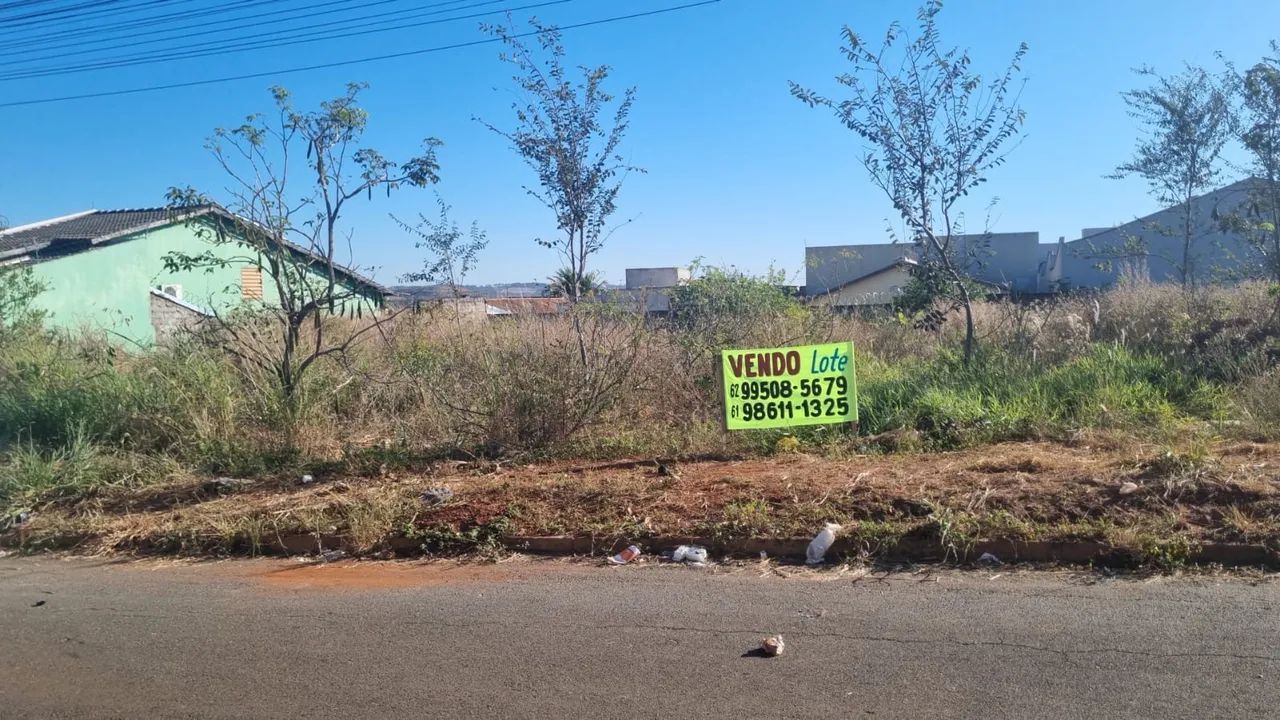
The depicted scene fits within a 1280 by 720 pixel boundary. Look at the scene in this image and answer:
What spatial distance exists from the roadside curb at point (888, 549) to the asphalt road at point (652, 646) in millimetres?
254

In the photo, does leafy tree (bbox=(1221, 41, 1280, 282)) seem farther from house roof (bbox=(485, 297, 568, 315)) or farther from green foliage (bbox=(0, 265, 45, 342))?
green foliage (bbox=(0, 265, 45, 342))

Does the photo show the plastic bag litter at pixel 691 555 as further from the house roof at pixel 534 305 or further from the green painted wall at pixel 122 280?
the green painted wall at pixel 122 280

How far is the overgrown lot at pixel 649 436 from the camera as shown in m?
6.78

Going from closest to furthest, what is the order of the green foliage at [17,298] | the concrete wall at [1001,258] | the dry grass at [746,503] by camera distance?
the dry grass at [746,503] < the green foliage at [17,298] < the concrete wall at [1001,258]

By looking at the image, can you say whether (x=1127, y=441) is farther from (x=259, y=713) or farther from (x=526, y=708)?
(x=259, y=713)

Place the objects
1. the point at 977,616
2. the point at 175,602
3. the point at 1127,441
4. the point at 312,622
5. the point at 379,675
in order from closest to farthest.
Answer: the point at 379,675 → the point at 977,616 → the point at 312,622 → the point at 175,602 → the point at 1127,441

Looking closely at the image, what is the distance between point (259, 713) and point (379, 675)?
593 mm

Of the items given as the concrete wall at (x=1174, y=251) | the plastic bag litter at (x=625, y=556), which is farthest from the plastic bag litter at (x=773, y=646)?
the concrete wall at (x=1174, y=251)

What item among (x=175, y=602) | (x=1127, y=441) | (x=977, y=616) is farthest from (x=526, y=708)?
(x=1127, y=441)

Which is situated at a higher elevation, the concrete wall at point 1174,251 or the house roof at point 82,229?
the house roof at point 82,229

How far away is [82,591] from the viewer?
21.5 ft

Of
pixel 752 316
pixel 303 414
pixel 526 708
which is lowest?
pixel 526 708

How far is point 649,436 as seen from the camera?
372 inches

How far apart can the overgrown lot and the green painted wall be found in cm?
1376
